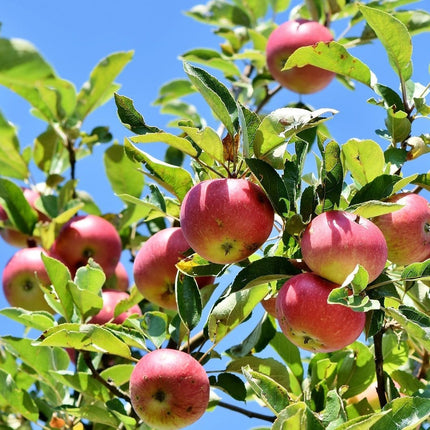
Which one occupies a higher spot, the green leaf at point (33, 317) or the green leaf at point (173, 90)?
the green leaf at point (173, 90)

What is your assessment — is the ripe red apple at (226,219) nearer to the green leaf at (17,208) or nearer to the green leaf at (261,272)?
the green leaf at (261,272)

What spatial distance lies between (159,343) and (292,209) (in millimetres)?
501

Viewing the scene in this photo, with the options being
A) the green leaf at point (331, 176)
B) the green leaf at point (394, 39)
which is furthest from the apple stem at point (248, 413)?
the green leaf at point (394, 39)

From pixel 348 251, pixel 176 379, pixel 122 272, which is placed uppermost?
pixel 348 251

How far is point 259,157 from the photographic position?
1588 mm

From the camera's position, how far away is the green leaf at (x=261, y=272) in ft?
4.83

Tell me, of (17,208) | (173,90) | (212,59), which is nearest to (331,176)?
(17,208)

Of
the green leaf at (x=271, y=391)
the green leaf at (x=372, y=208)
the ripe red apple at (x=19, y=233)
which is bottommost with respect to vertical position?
the ripe red apple at (x=19, y=233)

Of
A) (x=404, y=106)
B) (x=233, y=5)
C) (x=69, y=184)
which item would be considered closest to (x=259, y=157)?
(x=404, y=106)

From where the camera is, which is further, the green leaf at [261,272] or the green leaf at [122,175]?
the green leaf at [122,175]

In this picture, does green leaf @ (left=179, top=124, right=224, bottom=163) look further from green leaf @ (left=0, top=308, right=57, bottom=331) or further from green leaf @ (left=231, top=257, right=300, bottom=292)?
green leaf @ (left=0, top=308, right=57, bottom=331)

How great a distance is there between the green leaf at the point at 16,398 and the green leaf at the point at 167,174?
36.5 inches

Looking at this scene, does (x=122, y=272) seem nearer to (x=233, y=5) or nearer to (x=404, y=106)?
(x=404, y=106)

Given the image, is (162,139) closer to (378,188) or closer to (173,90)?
(378,188)
